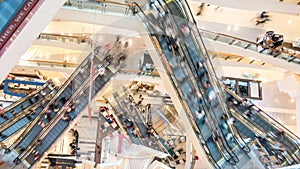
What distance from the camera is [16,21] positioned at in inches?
120

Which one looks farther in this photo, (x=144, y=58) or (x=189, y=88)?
(x=144, y=58)

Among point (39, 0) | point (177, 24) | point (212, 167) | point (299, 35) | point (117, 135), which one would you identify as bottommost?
point (212, 167)

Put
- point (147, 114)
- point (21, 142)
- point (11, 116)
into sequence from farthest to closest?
1. point (147, 114)
2. point (11, 116)
3. point (21, 142)

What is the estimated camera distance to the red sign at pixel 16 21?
2986 millimetres

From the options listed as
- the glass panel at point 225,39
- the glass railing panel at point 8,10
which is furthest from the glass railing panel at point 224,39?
A: the glass railing panel at point 8,10

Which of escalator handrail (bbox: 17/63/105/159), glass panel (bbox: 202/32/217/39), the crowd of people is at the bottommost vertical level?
escalator handrail (bbox: 17/63/105/159)

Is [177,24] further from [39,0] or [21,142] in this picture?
[21,142]

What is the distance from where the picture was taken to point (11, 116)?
8344 mm

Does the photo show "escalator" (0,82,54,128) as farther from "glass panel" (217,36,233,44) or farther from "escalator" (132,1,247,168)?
"glass panel" (217,36,233,44)

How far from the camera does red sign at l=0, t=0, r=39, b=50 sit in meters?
2.99

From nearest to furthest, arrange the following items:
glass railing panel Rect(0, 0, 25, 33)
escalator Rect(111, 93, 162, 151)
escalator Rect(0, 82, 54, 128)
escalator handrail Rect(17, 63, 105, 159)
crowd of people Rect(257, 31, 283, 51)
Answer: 1. glass railing panel Rect(0, 0, 25, 33)
2. escalator handrail Rect(17, 63, 105, 159)
3. escalator Rect(0, 82, 54, 128)
4. escalator Rect(111, 93, 162, 151)
5. crowd of people Rect(257, 31, 283, 51)

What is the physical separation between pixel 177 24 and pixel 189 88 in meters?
1.06

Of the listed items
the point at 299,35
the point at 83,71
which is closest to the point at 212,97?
the point at 83,71

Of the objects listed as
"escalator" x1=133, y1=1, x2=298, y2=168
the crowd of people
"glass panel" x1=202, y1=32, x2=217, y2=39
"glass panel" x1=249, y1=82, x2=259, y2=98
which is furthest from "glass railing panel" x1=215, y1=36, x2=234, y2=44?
"glass panel" x1=249, y1=82, x2=259, y2=98
